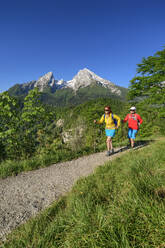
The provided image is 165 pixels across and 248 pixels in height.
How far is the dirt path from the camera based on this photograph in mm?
2115

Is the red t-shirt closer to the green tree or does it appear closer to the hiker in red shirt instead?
the hiker in red shirt

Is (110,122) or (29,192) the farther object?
(110,122)

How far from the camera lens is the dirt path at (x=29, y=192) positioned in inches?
83.3

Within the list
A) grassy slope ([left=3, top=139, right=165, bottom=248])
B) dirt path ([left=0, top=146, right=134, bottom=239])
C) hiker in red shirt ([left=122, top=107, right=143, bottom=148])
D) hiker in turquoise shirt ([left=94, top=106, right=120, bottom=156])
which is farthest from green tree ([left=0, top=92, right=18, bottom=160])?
hiker in red shirt ([left=122, top=107, right=143, bottom=148])

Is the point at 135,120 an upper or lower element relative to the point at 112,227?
upper

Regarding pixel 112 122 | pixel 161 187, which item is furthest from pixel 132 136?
pixel 161 187

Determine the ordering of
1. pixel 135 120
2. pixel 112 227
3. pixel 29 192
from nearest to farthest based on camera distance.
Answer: pixel 112 227, pixel 29 192, pixel 135 120

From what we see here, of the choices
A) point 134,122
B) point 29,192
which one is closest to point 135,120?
point 134,122

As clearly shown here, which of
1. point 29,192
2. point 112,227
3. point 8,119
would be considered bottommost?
point 29,192

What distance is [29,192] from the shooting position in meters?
2.96

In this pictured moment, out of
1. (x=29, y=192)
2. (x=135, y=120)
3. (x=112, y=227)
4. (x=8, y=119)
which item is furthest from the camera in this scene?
(x=135, y=120)

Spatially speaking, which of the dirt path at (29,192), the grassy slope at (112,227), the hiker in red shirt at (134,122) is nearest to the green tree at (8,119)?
the dirt path at (29,192)

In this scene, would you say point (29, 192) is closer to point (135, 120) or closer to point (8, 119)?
point (8, 119)

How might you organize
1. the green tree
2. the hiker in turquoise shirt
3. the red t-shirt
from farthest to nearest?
the red t-shirt < the hiker in turquoise shirt < the green tree
